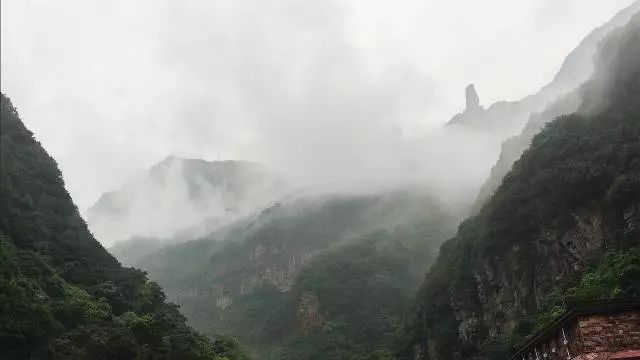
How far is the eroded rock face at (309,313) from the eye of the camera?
101406 millimetres

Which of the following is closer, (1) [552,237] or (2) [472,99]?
(1) [552,237]

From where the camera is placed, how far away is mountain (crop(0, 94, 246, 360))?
41.0 m

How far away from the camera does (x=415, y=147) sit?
191m

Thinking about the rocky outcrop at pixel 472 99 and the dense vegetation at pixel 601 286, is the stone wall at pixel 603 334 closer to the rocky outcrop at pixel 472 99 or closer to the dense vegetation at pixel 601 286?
the dense vegetation at pixel 601 286

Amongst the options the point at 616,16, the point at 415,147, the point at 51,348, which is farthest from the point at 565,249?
the point at 415,147

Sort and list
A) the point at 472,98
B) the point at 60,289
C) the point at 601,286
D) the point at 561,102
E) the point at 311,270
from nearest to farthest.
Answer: the point at 601,286 → the point at 60,289 → the point at 561,102 → the point at 311,270 → the point at 472,98

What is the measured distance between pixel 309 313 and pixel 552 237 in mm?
58665

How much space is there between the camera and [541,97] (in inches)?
6019

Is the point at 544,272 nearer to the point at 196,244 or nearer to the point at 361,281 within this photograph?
the point at 361,281

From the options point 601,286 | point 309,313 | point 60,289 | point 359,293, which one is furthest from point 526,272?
point 309,313

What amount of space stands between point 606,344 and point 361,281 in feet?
289

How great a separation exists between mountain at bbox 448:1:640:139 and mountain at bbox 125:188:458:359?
29851 millimetres

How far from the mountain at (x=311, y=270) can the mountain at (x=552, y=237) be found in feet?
70.1

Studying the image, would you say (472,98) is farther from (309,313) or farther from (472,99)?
(309,313)
